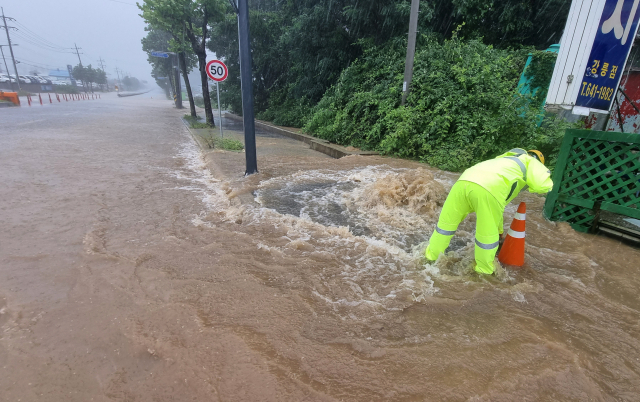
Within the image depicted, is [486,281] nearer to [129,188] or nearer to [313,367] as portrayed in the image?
[313,367]

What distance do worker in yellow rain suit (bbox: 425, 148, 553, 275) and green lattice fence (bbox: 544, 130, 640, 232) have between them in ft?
5.96

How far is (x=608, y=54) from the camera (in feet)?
17.3

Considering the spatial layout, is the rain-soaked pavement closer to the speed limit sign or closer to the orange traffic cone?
the orange traffic cone

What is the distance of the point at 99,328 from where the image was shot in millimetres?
2498

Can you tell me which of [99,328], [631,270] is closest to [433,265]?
[631,270]

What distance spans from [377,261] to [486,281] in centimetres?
108

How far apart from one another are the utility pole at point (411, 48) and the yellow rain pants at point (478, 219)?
6.93 m

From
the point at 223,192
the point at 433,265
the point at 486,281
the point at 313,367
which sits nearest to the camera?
the point at 313,367

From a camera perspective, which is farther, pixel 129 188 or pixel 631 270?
pixel 129 188

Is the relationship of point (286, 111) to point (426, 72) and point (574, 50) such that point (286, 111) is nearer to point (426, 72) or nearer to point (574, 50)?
point (426, 72)

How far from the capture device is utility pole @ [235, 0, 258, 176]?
5855mm

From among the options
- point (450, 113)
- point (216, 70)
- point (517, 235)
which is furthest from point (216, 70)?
point (517, 235)

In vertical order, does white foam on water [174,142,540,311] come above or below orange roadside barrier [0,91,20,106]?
below

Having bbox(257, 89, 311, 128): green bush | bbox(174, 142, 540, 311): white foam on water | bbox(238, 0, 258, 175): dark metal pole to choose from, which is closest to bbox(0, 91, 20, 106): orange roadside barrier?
bbox(257, 89, 311, 128): green bush
